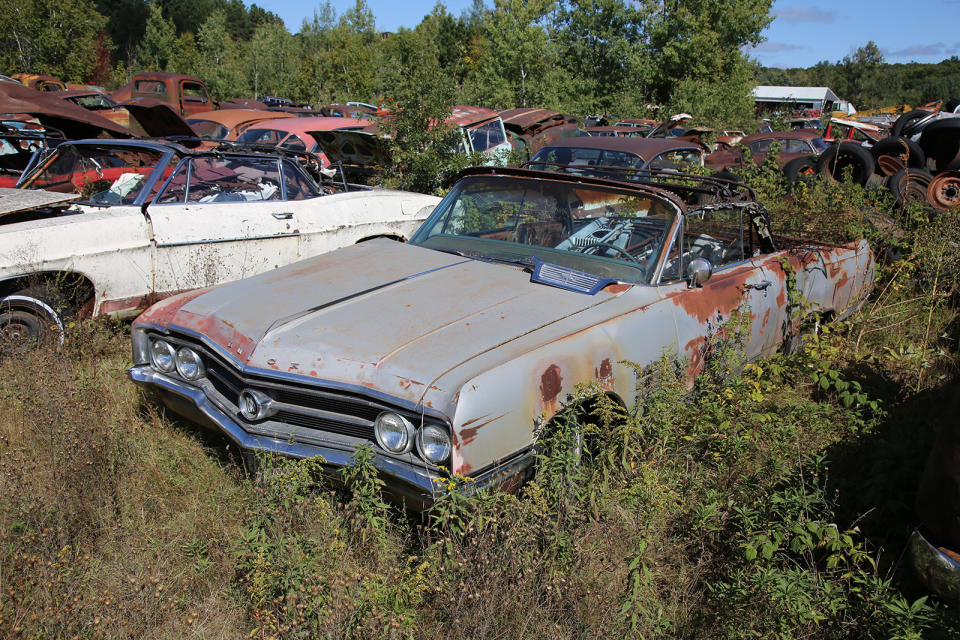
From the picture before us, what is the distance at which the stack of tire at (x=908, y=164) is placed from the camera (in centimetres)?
895

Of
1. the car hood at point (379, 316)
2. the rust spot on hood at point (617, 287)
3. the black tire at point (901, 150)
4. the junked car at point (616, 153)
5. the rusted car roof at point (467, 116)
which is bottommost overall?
the car hood at point (379, 316)

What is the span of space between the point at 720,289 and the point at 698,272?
39cm

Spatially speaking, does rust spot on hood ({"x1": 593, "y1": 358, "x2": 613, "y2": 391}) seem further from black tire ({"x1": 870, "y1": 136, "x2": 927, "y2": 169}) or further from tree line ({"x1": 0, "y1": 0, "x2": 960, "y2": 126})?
tree line ({"x1": 0, "y1": 0, "x2": 960, "y2": 126})

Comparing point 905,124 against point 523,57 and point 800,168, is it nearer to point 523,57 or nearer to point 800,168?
point 800,168

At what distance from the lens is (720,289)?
4.22 metres

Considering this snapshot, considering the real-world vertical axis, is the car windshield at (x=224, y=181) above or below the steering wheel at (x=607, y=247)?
above

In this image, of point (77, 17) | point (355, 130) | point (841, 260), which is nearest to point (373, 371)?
point (841, 260)

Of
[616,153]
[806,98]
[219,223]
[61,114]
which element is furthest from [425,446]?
[806,98]

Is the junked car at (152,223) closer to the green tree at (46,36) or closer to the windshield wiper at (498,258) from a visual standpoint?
the windshield wiper at (498,258)

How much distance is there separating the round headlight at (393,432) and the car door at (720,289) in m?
1.76

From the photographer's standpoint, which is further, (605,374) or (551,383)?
(605,374)

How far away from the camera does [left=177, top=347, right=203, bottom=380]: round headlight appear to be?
3.56 meters

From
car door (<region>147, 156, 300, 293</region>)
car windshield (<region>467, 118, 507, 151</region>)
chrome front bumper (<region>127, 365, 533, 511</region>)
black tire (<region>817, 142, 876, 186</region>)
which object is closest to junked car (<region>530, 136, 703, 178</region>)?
black tire (<region>817, 142, 876, 186</region>)

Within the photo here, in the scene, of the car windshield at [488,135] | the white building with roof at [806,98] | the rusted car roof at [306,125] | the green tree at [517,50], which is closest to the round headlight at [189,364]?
the rusted car roof at [306,125]
